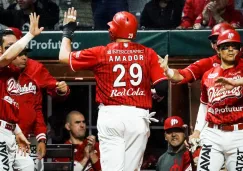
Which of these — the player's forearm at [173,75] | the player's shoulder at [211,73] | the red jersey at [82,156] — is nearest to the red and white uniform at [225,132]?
the player's shoulder at [211,73]

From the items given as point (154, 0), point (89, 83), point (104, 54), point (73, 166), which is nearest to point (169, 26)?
point (154, 0)

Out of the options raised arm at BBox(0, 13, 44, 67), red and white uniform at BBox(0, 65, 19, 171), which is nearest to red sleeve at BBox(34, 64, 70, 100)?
red and white uniform at BBox(0, 65, 19, 171)

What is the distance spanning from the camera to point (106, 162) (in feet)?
35.1

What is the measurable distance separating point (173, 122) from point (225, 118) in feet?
6.68

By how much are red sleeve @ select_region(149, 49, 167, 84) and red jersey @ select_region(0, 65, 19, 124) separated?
1.57 metres

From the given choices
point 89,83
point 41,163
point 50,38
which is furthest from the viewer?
point 89,83

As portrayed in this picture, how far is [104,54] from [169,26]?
320 centimetres

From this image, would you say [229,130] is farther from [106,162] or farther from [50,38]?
[50,38]

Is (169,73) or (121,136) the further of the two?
(169,73)

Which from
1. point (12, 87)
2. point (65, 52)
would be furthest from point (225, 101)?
point (12, 87)

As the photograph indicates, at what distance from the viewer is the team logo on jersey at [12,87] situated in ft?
38.0

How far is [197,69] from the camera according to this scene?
11.5 meters

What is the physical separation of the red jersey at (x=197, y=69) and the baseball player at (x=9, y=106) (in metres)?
1.64

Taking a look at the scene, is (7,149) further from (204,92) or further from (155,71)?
(204,92)
